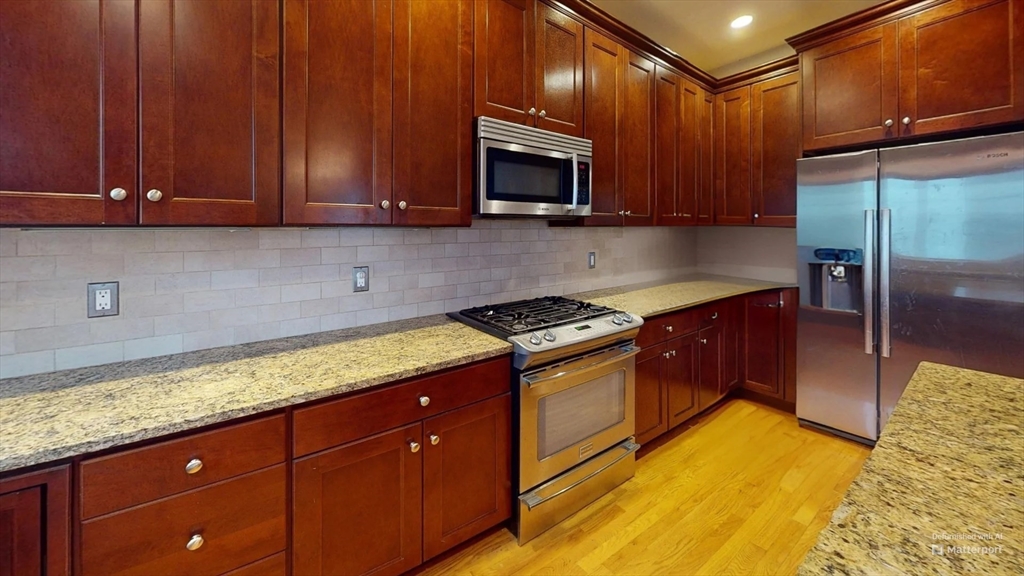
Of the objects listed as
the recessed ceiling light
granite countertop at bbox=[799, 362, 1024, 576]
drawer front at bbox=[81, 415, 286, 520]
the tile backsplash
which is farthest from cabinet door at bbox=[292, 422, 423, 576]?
the recessed ceiling light

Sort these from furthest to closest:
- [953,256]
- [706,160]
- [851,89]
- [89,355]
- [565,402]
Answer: [706,160]
[851,89]
[953,256]
[565,402]
[89,355]

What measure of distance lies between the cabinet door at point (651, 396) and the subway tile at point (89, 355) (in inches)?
93.0

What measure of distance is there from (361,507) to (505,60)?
2040mm

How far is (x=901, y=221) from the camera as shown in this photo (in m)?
2.45

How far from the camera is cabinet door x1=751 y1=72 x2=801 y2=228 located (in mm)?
3180

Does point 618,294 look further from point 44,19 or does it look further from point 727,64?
point 44,19

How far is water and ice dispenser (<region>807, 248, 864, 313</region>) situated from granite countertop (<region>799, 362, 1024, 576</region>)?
6.29 feet

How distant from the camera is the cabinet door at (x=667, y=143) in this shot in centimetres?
305

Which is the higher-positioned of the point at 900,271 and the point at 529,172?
the point at 529,172

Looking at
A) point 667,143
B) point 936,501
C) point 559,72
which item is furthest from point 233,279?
point 667,143

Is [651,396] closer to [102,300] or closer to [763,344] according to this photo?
[763,344]

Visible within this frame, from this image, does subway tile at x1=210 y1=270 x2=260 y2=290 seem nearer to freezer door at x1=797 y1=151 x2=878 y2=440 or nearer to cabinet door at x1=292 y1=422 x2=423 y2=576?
cabinet door at x1=292 y1=422 x2=423 y2=576

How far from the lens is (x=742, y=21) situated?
3.03 metres

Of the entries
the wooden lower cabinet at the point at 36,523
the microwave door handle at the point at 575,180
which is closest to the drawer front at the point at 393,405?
the wooden lower cabinet at the point at 36,523
